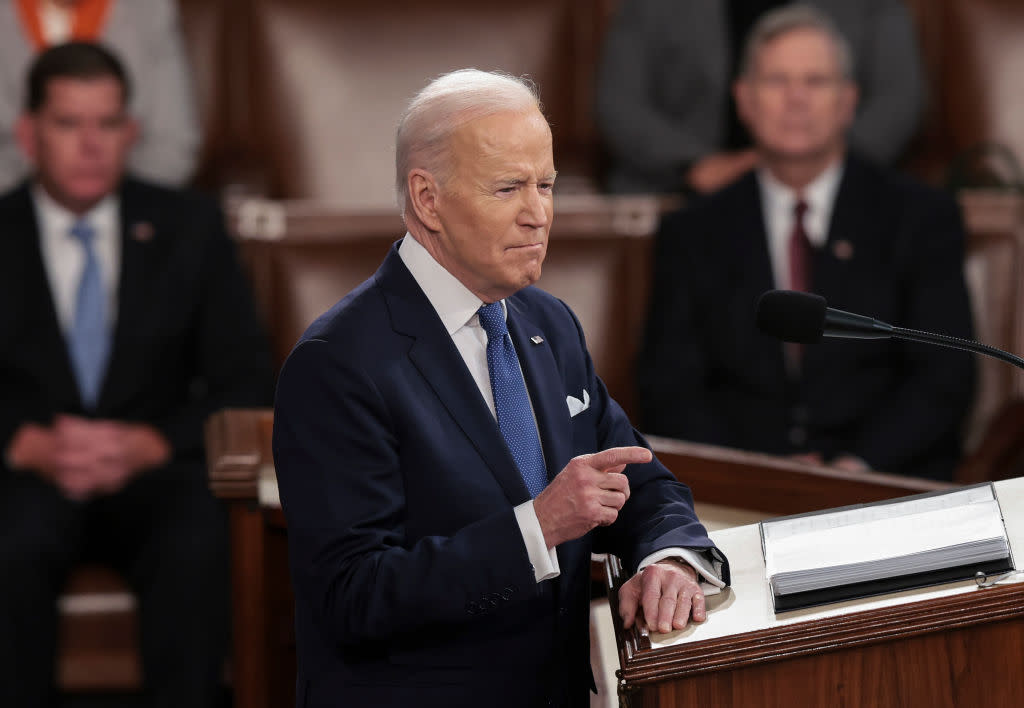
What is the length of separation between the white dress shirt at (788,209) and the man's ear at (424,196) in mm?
1509

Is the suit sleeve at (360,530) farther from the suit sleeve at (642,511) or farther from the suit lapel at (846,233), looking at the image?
the suit lapel at (846,233)

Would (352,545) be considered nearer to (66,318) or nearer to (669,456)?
(669,456)

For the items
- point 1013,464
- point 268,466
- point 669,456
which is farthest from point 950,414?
point 268,466

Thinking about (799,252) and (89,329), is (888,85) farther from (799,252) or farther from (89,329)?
(89,329)

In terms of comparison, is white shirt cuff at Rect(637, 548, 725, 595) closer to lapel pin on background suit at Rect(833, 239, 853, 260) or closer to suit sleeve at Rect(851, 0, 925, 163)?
lapel pin on background suit at Rect(833, 239, 853, 260)

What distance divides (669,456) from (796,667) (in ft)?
2.82

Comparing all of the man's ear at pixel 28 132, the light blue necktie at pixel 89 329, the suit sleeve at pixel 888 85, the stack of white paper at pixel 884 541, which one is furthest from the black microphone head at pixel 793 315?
the suit sleeve at pixel 888 85

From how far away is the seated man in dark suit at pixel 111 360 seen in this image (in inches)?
91.4

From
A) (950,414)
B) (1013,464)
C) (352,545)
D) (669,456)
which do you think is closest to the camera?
(352,545)

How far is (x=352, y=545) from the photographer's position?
1.15m

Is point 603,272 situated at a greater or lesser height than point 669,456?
greater

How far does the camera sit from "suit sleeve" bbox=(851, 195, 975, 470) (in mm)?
2482

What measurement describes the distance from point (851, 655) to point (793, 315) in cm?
30

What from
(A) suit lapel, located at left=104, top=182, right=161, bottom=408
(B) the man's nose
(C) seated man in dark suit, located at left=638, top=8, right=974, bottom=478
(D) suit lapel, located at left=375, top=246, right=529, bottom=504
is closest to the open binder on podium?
(D) suit lapel, located at left=375, top=246, right=529, bottom=504
